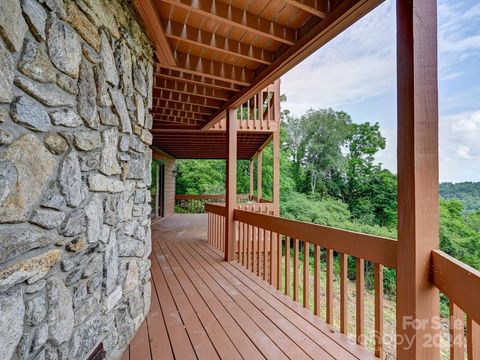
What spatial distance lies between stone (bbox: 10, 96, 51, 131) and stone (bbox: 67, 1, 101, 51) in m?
0.49

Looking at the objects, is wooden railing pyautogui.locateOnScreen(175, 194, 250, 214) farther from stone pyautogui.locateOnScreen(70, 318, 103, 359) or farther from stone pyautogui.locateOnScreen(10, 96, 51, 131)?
stone pyautogui.locateOnScreen(10, 96, 51, 131)

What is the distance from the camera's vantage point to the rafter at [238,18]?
211cm

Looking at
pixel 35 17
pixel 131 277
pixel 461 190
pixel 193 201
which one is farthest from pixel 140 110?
pixel 193 201

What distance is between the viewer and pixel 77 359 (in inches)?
54.3

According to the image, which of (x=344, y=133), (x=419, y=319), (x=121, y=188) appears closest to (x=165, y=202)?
(x=121, y=188)

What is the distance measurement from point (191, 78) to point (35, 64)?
2614 mm

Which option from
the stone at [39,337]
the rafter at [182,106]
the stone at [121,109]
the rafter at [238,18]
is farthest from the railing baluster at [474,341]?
the rafter at [182,106]

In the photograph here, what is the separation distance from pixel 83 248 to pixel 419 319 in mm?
1694

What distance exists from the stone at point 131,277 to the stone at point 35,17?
1.52 metres

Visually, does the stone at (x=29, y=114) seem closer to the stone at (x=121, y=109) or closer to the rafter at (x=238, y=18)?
the stone at (x=121, y=109)

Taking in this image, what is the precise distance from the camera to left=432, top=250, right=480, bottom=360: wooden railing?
103cm

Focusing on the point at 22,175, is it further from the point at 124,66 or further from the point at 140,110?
the point at 140,110

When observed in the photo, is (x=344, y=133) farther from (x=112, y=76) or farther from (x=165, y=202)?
(x=112, y=76)

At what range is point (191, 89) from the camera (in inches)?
157
